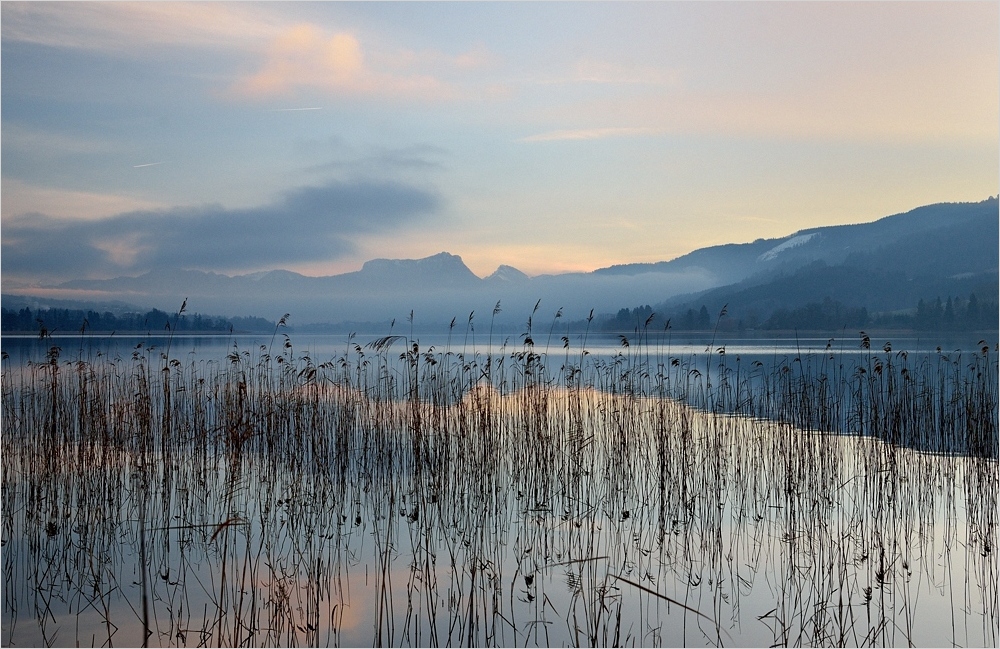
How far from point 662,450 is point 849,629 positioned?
3.56 meters

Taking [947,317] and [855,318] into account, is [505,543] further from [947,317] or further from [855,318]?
[855,318]

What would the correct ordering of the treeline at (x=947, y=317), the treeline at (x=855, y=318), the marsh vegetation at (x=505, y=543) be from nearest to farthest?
the marsh vegetation at (x=505, y=543)
the treeline at (x=947, y=317)
the treeline at (x=855, y=318)

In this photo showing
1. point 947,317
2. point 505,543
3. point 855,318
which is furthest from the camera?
point 855,318

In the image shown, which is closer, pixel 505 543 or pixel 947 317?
pixel 505 543

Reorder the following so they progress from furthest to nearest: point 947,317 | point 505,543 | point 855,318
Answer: point 855,318 → point 947,317 → point 505,543

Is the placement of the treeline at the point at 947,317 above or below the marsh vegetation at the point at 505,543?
above

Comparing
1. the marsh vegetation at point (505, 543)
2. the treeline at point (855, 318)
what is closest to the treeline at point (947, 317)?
the treeline at point (855, 318)

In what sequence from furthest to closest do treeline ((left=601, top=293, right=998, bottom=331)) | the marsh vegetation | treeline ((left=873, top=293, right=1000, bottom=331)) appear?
treeline ((left=601, top=293, right=998, bottom=331))
treeline ((left=873, top=293, right=1000, bottom=331))
the marsh vegetation

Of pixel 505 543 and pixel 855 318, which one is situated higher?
pixel 855 318

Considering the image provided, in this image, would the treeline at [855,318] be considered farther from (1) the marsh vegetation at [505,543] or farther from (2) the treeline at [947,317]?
(1) the marsh vegetation at [505,543]

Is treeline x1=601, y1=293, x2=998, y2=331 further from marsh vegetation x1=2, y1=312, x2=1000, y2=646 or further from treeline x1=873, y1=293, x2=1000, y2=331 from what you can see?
marsh vegetation x1=2, y1=312, x2=1000, y2=646

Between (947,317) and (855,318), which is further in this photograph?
(855,318)

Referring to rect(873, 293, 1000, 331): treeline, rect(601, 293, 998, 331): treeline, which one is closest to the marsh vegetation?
rect(601, 293, 998, 331): treeline


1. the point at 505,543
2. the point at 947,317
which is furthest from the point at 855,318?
the point at 505,543
